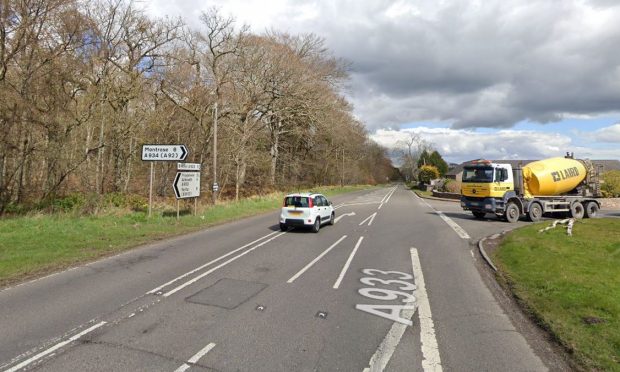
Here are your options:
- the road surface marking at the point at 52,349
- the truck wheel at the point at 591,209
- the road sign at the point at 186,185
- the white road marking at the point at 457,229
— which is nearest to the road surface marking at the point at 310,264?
the road surface marking at the point at 52,349

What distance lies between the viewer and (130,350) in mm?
4672

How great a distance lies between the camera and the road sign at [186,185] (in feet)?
58.7

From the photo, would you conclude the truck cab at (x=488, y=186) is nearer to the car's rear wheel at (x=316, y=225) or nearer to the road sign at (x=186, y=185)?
the car's rear wheel at (x=316, y=225)

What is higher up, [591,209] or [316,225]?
[591,209]

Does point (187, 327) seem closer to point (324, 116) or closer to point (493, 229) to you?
point (493, 229)

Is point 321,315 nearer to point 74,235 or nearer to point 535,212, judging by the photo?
point 74,235

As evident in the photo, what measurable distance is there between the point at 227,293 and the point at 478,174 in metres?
16.6

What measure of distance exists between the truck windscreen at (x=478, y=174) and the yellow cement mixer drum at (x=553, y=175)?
2.41 meters

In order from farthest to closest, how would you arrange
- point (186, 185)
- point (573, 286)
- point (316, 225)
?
point (186, 185) → point (316, 225) → point (573, 286)

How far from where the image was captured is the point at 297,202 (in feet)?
48.8

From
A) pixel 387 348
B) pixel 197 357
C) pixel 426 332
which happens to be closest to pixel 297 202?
pixel 426 332

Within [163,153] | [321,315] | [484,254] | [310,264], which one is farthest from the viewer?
[163,153]

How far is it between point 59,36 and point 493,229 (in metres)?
21.7

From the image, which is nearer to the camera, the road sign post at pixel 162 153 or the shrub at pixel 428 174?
the road sign post at pixel 162 153
